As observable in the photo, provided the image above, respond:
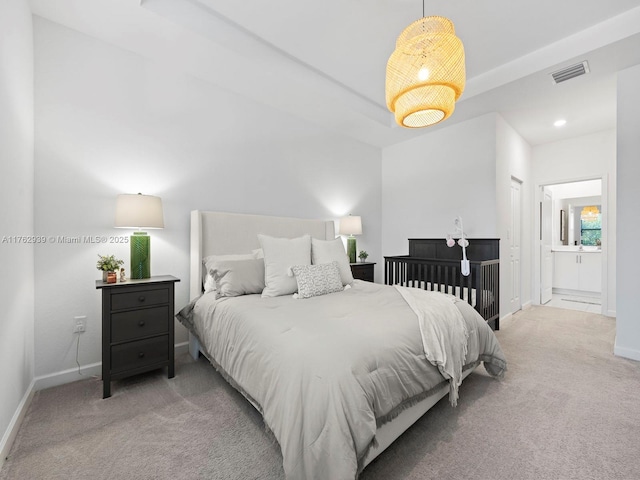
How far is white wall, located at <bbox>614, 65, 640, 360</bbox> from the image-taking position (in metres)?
2.66

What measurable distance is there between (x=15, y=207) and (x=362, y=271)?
3.36m

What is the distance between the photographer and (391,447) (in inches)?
59.9

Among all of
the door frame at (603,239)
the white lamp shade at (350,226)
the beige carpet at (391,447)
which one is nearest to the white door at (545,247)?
the door frame at (603,239)

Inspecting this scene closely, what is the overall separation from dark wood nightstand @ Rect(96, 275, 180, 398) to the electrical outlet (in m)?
0.39

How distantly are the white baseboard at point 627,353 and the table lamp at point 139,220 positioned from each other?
14.2ft

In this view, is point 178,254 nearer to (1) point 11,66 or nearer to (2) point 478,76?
(1) point 11,66

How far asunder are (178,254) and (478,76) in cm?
376

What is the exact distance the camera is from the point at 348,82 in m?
3.28

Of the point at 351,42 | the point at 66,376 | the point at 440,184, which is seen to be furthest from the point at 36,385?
the point at 440,184

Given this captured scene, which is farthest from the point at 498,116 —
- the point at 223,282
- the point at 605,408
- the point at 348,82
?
the point at 223,282

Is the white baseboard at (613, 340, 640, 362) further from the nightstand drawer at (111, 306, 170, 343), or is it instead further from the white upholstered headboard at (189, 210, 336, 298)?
the nightstand drawer at (111, 306, 170, 343)

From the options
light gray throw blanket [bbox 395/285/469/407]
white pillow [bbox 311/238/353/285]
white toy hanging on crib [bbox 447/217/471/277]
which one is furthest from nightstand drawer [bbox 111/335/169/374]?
white toy hanging on crib [bbox 447/217/471/277]

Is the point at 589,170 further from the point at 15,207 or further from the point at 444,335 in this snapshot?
the point at 15,207

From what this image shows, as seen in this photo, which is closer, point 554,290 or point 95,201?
point 95,201
